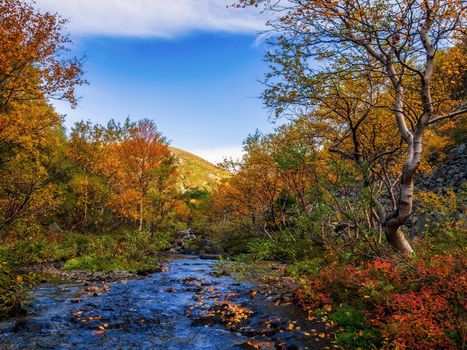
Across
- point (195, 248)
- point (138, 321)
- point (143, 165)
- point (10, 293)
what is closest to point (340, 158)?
point (138, 321)

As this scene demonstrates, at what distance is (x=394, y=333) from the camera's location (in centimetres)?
675

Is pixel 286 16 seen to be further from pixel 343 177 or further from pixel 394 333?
pixel 394 333

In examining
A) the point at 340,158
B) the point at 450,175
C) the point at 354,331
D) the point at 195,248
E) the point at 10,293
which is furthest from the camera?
the point at 195,248

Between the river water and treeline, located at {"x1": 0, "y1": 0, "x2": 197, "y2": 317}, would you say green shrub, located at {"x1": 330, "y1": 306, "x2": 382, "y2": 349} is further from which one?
treeline, located at {"x1": 0, "y1": 0, "x2": 197, "y2": 317}

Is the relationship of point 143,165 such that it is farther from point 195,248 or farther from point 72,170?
point 195,248

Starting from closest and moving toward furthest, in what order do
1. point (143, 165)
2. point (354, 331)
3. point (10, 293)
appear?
point (354, 331)
point (10, 293)
point (143, 165)

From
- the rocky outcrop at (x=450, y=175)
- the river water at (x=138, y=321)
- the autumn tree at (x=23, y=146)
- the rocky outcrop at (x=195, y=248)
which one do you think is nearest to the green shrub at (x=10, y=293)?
the river water at (x=138, y=321)

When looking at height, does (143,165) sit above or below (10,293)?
above

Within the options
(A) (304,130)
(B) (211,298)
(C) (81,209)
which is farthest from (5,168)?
(A) (304,130)

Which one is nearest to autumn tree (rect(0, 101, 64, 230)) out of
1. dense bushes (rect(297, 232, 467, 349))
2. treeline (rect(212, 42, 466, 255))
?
treeline (rect(212, 42, 466, 255))

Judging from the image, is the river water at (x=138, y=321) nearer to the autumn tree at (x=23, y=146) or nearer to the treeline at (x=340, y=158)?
the treeline at (x=340, y=158)

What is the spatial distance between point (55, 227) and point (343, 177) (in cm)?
2932

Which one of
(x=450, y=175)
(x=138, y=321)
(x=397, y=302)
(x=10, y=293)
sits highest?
(x=450, y=175)

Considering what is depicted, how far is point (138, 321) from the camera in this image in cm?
1010
